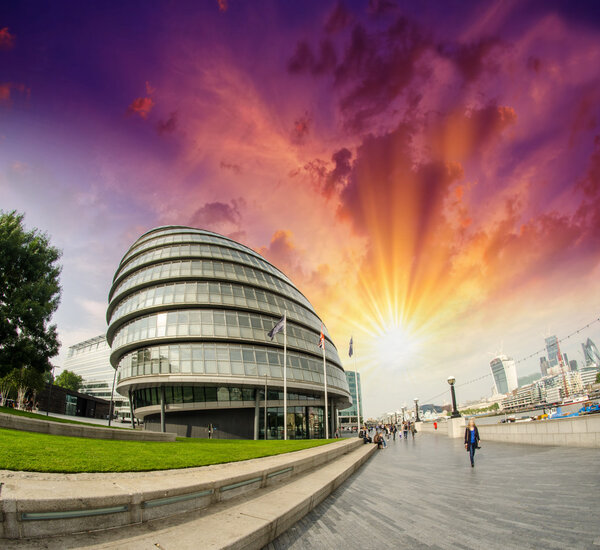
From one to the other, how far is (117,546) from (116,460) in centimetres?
411

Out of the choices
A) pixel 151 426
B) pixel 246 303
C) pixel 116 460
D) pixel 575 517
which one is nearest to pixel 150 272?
pixel 246 303

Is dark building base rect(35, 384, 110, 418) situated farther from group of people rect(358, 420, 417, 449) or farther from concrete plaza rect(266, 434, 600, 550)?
concrete plaza rect(266, 434, 600, 550)

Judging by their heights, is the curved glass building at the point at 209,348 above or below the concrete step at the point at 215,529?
above

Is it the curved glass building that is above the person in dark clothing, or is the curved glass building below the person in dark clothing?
above

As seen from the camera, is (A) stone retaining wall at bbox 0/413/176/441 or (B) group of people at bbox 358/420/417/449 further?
(B) group of people at bbox 358/420/417/449

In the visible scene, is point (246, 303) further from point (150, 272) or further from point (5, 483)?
point (5, 483)

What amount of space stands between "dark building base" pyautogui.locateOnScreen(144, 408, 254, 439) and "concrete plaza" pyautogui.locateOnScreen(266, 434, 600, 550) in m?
25.4

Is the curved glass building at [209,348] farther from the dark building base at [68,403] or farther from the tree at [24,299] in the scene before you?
the dark building base at [68,403]

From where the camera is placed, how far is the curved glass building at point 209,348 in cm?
3094

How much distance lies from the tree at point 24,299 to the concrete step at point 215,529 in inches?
998

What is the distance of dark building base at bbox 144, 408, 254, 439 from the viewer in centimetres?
3144

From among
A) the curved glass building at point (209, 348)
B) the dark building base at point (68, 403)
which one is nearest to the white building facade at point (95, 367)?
the dark building base at point (68, 403)

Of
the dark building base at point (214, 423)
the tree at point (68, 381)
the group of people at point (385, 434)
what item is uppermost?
the tree at point (68, 381)

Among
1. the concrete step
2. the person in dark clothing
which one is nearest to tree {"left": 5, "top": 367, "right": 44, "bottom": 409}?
the concrete step
